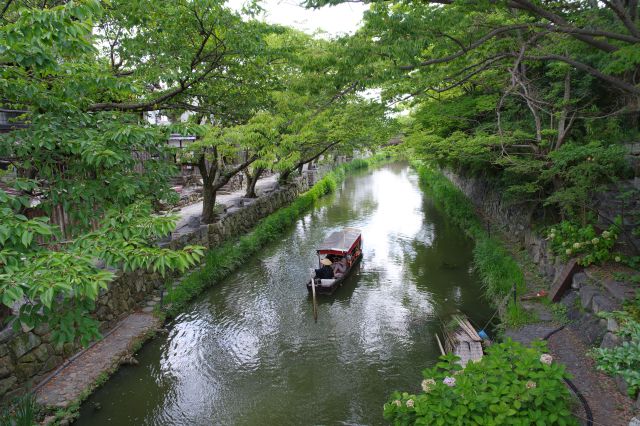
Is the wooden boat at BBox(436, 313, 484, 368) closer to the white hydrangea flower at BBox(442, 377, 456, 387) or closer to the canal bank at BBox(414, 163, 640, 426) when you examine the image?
the canal bank at BBox(414, 163, 640, 426)

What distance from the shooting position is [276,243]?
Answer: 66.9 ft

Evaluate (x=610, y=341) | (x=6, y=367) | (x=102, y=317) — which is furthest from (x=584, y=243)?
(x=6, y=367)

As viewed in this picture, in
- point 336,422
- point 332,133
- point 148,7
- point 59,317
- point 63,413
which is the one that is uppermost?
point 148,7

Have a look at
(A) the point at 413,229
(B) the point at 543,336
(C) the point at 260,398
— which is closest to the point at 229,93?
(C) the point at 260,398

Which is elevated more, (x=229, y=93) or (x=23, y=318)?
(x=229, y=93)

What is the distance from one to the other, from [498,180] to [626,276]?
30.5 ft

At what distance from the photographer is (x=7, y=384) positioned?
Answer: 7.55 m

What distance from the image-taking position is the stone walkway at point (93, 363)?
7.99 m

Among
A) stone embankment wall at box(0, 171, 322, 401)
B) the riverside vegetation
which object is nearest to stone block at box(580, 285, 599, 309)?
the riverside vegetation

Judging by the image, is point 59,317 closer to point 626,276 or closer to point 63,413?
point 63,413

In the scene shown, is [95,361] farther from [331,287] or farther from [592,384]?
[592,384]

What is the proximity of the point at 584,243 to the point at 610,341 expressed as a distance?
11.7 ft

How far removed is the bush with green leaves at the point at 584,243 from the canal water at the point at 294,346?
110 inches

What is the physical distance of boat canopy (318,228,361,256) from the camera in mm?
15219
